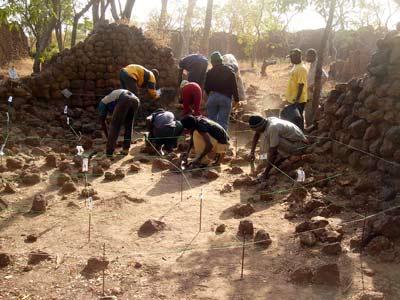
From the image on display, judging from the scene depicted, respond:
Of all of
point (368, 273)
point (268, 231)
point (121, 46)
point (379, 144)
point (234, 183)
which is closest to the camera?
point (368, 273)

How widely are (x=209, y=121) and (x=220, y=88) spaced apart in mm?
1052

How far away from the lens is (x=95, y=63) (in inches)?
423

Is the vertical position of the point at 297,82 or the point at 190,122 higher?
the point at 297,82

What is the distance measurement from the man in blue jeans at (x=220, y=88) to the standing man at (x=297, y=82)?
0.90 meters

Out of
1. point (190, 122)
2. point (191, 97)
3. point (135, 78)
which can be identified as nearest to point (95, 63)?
point (135, 78)

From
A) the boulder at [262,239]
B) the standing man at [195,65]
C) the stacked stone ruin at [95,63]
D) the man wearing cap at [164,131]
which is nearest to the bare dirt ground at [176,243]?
the boulder at [262,239]

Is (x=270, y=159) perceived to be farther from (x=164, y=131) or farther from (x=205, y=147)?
(x=164, y=131)

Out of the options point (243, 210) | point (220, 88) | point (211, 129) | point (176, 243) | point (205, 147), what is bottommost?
point (176, 243)

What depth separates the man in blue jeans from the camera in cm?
776

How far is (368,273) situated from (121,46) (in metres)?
8.49

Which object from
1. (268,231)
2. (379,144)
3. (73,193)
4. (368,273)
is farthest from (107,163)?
(368,273)

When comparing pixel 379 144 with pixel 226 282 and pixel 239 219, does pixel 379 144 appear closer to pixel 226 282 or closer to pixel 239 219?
pixel 239 219

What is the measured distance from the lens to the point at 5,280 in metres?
3.78

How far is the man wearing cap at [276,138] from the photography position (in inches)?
242
